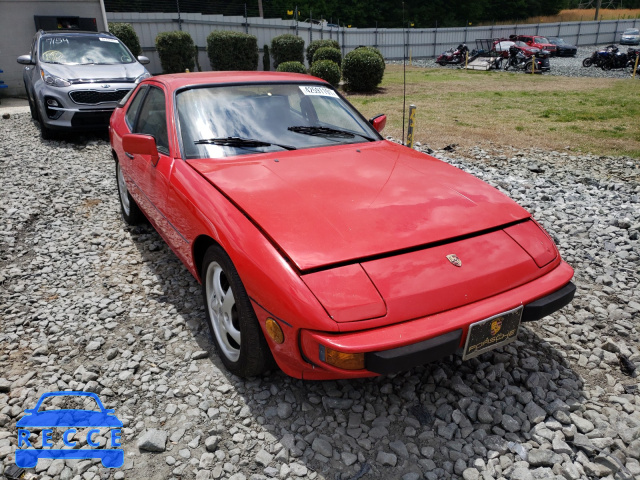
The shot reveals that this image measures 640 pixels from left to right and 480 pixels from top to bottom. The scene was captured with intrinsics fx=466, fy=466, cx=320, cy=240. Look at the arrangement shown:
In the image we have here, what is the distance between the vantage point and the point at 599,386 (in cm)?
245

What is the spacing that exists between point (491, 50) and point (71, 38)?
25.0m

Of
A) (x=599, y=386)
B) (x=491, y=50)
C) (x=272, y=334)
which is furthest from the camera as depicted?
(x=491, y=50)

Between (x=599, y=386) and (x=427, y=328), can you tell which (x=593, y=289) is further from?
(x=427, y=328)

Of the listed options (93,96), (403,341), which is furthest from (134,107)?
(93,96)

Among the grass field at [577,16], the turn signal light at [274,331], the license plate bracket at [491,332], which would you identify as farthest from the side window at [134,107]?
the grass field at [577,16]

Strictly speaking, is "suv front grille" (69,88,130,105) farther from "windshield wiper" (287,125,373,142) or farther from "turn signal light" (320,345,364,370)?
"turn signal light" (320,345,364,370)

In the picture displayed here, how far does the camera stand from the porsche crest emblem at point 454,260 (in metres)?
2.08

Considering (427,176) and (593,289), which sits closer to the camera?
(427,176)

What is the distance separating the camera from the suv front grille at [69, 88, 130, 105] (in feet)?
24.0

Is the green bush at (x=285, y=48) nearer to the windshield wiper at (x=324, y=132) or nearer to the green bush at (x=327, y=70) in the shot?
the green bush at (x=327, y=70)

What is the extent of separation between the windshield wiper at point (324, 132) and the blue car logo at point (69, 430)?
205 cm

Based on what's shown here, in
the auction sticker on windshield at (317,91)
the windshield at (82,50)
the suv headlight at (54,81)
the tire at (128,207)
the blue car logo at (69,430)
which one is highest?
the windshield at (82,50)

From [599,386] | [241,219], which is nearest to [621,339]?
[599,386]

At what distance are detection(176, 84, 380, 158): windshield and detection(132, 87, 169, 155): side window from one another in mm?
195
